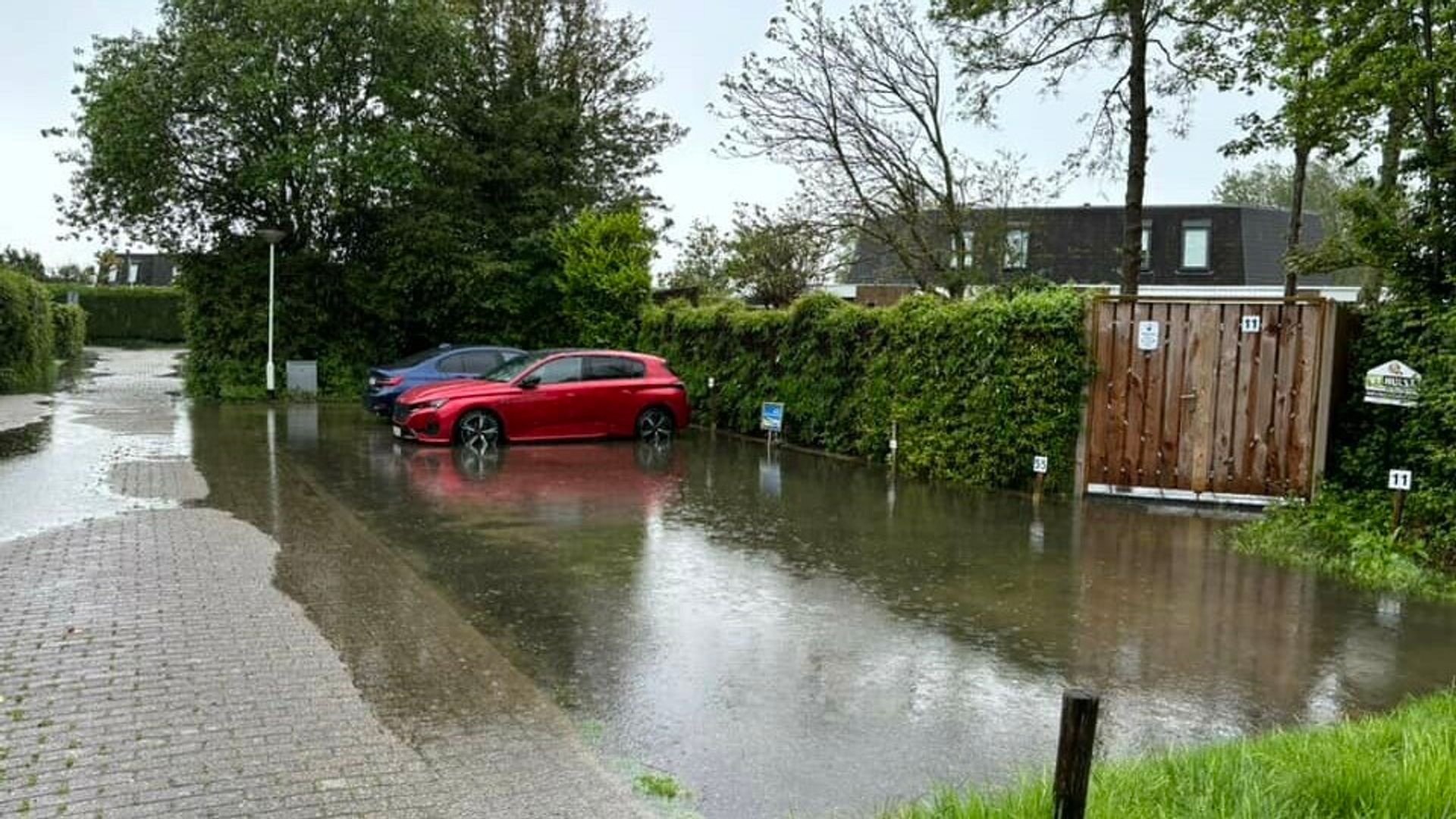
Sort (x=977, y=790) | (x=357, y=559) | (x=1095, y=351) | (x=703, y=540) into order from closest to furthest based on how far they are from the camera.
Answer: (x=977, y=790)
(x=357, y=559)
(x=703, y=540)
(x=1095, y=351)

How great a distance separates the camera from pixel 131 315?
50.2 metres

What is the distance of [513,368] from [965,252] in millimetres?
9564

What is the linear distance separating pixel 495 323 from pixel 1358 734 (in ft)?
73.5

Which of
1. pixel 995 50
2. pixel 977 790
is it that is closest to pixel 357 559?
pixel 977 790

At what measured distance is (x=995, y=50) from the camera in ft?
55.7

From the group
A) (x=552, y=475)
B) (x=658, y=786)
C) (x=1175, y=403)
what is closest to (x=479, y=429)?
(x=552, y=475)

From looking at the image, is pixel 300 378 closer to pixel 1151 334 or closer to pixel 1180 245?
pixel 1151 334

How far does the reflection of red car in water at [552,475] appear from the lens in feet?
37.2

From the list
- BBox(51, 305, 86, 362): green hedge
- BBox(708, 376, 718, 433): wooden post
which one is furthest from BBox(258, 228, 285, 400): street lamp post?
BBox(51, 305, 86, 362): green hedge

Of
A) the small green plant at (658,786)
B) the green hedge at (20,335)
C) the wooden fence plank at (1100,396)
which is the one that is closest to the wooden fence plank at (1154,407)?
the wooden fence plank at (1100,396)

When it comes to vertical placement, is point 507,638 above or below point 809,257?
below

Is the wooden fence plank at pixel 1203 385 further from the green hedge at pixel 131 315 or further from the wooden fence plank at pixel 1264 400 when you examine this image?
the green hedge at pixel 131 315

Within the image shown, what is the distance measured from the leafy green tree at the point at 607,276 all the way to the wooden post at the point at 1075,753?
2029 centimetres

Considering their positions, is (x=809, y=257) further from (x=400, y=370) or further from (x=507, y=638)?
(x=507, y=638)
